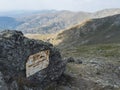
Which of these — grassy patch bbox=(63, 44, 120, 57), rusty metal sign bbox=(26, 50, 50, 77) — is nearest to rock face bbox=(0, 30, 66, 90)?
rusty metal sign bbox=(26, 50, 50, 77)

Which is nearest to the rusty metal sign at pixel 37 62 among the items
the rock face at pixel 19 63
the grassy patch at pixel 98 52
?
the rock face at pixel 19 63

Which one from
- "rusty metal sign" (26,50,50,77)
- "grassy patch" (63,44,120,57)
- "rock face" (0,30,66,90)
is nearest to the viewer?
"rock face" (0,30,66,90)

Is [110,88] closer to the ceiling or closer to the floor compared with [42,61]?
closer to the floor

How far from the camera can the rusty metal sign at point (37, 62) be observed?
71.5ft

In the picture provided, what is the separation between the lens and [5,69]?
20.0 meters

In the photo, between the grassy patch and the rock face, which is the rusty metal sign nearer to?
the rock face

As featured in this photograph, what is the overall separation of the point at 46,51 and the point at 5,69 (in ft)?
13.6

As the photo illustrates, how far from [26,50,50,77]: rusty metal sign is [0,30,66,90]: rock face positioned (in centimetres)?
22

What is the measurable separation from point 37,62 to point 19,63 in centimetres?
189

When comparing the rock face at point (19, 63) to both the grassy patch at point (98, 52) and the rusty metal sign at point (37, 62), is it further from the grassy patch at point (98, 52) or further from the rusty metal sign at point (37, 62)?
the grassy patch at point (98, 52)

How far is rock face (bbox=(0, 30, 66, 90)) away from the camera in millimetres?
20016

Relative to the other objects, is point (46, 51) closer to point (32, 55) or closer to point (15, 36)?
point (32, 55)

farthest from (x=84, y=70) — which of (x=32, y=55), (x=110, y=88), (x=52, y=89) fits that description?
(x=32, y=55)

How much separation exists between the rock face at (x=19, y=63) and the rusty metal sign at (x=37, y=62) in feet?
0.72
